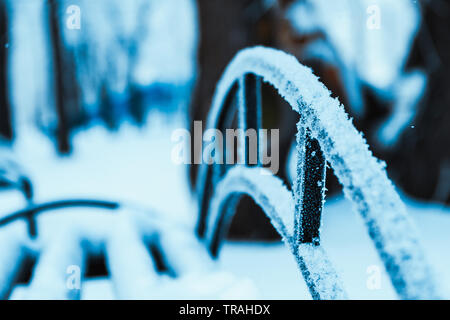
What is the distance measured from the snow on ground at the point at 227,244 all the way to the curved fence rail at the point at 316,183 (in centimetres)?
9

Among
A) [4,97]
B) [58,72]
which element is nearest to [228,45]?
[4,97]

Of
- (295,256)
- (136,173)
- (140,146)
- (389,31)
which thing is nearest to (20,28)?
(140,146)

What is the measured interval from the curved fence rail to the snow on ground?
9 centimetres

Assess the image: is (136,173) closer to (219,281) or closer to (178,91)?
(219,281)

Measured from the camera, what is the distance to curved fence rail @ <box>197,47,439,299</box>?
936 mm

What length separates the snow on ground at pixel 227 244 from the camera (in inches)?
89.9

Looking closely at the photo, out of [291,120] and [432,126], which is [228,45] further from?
[432,126]

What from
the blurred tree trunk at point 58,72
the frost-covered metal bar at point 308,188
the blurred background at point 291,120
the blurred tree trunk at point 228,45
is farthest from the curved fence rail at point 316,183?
the blurred tree trunk at point 58,72

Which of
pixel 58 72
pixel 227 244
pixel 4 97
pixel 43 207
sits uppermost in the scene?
pixel 58 72

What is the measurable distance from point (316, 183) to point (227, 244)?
3.95 metres

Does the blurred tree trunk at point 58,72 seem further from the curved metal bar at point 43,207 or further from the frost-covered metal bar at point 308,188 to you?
the frost-covered metal bar at point 308,188

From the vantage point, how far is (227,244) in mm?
5176

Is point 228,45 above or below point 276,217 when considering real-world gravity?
above

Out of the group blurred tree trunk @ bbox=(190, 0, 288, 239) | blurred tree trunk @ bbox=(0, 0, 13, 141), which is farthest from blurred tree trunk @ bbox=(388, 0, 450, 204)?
blurred tree trunk @ bbox=(0, 0, 13, 141)
